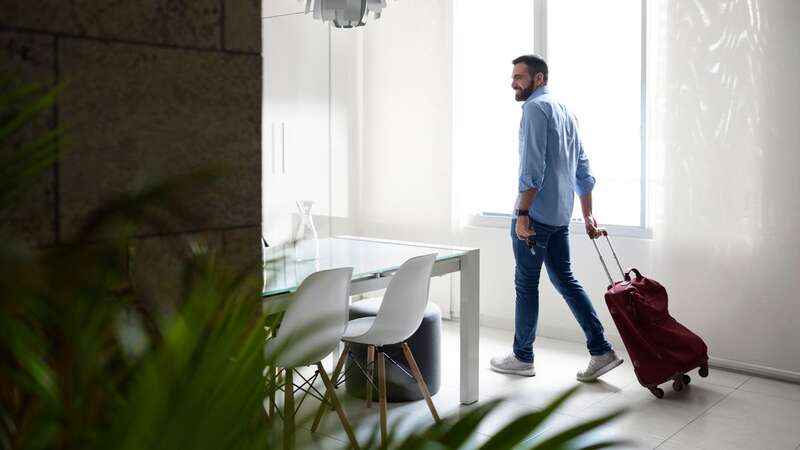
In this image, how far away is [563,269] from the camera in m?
4.54

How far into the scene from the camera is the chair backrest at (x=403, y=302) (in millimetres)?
3498

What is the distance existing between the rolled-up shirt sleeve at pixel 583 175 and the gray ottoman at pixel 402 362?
1.16m

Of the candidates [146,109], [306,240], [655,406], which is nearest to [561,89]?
[655,406]

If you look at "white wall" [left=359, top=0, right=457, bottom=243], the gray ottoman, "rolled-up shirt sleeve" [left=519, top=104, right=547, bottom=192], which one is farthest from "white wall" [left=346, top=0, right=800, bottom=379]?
the gray ottoman

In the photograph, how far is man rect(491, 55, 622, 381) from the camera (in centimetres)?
436

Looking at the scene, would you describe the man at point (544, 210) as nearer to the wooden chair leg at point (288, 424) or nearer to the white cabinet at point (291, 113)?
the white cabinet at point (291, 113)

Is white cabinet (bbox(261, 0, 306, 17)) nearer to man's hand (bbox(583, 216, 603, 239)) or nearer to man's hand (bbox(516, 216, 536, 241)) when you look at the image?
man's hand (bbox(516, 216, 536, 241))

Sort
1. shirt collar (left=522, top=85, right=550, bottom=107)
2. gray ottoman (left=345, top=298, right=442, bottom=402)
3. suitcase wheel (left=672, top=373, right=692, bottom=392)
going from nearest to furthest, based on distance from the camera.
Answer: gray ottoman (left=345, top=298, right=442, bottom=402)
suitcase wheel (left=672, top=373, right=692, bottom=392)
shirt collar (left=522, top=85, right=550, bottom=107)

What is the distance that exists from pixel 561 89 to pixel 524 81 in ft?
3.19

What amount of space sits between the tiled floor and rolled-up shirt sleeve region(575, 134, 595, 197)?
3.22 ft

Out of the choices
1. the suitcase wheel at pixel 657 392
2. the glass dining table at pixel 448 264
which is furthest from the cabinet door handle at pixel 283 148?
the suitcase wheel at pixel 657 392

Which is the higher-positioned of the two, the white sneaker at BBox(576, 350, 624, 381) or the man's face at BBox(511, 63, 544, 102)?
the man's face at BBox(511, 63, 544, 102)

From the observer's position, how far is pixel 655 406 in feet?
13.2

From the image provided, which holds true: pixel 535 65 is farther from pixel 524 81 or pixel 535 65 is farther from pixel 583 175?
pixel 583 175
